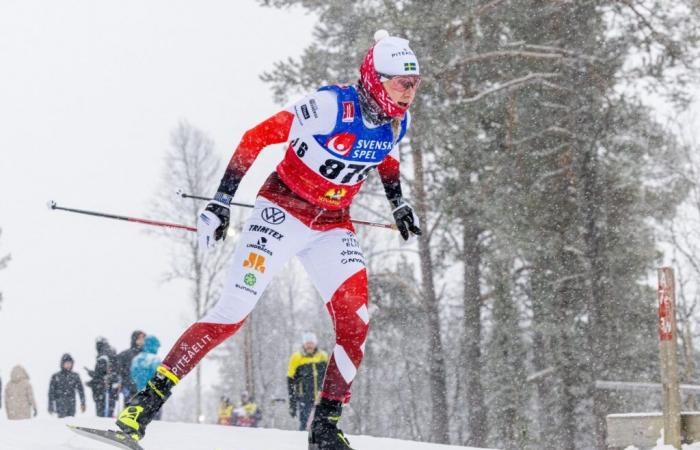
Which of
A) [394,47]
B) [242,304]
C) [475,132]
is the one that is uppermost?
[475,132]

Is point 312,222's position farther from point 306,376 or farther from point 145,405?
point 306,376

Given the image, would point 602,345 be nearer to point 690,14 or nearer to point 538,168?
point 538,168

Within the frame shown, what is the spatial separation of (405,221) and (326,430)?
1337 mm

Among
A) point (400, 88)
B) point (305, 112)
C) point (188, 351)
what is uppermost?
point (400, 88)

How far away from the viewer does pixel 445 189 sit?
2033 cm

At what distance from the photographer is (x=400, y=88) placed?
4664 mm

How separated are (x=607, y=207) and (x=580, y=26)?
12.7 feet

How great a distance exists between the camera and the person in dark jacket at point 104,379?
11242 millimetres

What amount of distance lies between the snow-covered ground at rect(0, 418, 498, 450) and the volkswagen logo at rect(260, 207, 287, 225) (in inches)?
61.8

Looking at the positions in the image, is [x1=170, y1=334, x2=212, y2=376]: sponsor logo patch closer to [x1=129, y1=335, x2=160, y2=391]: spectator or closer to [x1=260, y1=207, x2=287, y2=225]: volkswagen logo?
[x1=260, y1=207, x2=287, y2=225]: volkswagen logo

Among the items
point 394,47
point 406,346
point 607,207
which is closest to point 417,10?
point 607,207

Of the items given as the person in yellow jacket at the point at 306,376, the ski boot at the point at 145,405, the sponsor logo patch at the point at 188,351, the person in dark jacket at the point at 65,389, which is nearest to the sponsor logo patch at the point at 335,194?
the sponsor logo patch at the point at 188,351

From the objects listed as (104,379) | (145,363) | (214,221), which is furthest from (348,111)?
(104,379)

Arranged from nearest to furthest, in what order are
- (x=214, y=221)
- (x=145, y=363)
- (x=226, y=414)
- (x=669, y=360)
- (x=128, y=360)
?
(x=214, y=221) < (x=669, y=360) < (x=145, y=363) < (x=128, y=360) < (x=226, y=414)
